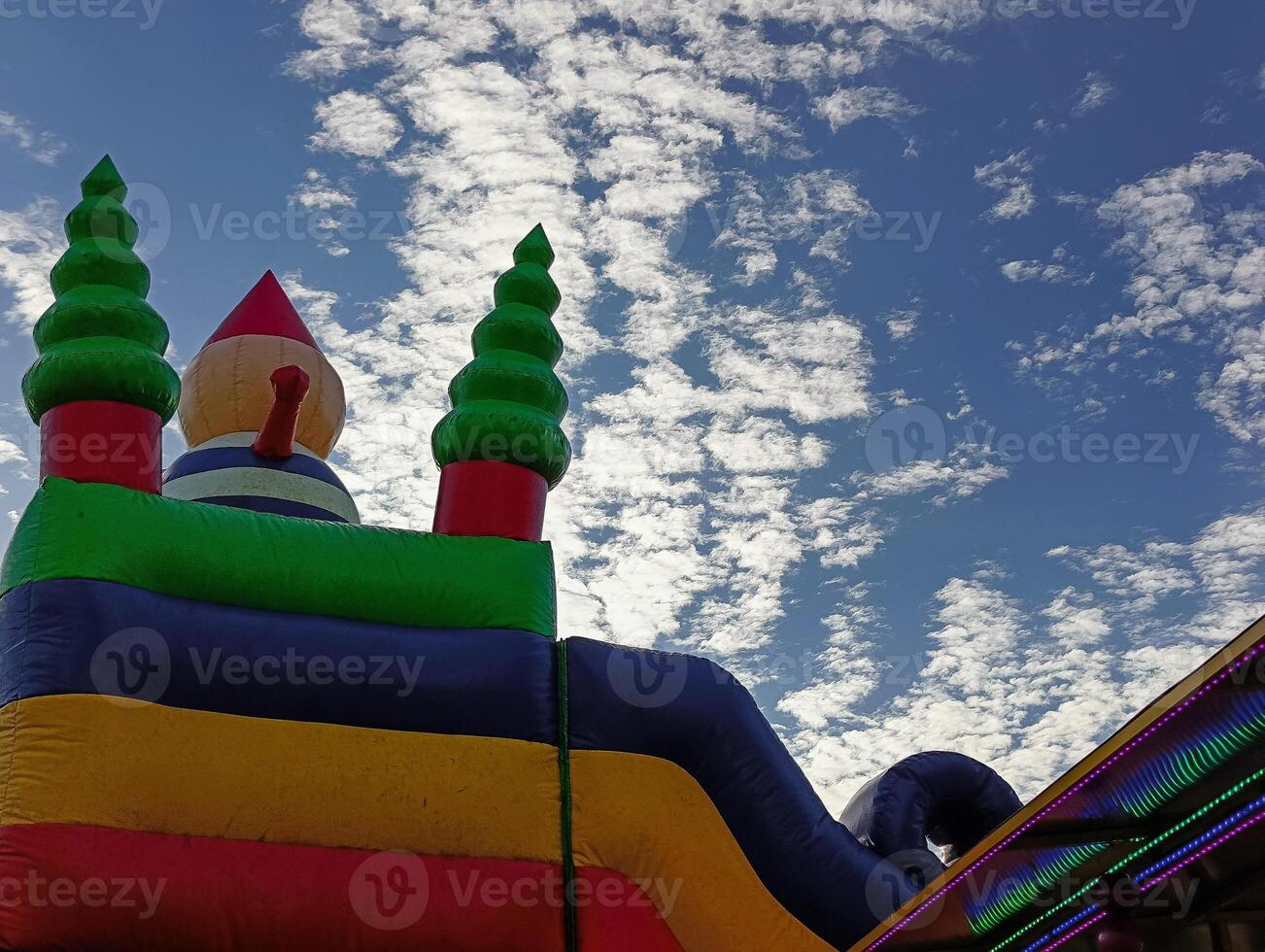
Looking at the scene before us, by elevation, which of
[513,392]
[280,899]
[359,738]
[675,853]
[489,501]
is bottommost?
[280,899]

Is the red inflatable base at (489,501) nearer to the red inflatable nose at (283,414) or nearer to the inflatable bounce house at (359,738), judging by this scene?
the inflatable bounce house at (359,738)

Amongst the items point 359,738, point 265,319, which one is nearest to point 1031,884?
point 359,738

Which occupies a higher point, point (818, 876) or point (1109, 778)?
point (818, 876)

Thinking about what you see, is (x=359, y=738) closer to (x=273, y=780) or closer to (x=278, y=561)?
(x=273, y=780)

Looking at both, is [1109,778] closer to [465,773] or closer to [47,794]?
[465,773]

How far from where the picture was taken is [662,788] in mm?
4461

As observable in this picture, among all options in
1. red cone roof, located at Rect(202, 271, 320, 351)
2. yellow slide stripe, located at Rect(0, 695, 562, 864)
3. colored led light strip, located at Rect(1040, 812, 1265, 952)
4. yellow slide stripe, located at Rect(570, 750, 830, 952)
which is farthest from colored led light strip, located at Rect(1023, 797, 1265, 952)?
red cone roof, located at Rect(202, 271, 320, 351)

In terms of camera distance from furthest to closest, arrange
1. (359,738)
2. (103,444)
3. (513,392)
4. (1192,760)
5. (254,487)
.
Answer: (254,487) → (513,392) → (103,444) → (359,738) → (1192,760)

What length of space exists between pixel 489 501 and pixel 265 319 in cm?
178

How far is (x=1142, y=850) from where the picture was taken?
103 inches

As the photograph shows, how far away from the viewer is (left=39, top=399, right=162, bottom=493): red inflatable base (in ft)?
14.5

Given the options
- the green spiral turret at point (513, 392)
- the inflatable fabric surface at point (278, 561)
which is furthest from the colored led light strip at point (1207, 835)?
the green spiral turret at point (513, 392)

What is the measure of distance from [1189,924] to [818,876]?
1.82 m

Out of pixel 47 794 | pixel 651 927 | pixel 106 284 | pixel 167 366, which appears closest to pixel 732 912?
pixel 651 927
